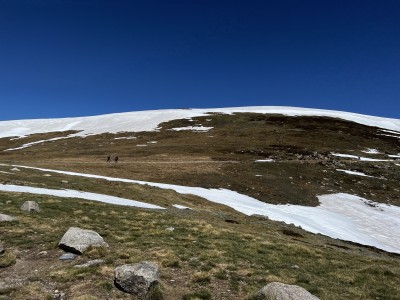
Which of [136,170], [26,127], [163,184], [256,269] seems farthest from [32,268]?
[26,127]

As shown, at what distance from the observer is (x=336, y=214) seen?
152 feet

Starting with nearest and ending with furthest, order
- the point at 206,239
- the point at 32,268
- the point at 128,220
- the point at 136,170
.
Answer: the point at 32,268
the point at 206,239
the point at 128,220
the point at 136,170

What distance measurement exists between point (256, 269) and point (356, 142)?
322 feet

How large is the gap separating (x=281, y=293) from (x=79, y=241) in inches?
420

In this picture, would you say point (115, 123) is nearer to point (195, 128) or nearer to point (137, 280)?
point (195, 128)

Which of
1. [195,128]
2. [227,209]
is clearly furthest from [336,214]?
[195,128]

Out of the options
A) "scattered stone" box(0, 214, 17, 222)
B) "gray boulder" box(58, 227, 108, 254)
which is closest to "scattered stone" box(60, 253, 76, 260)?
"gray boulder" box(58, 227, 108, 254)

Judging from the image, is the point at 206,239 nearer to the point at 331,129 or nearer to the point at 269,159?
the point at 269,159

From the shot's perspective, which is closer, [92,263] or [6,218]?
[92,263]

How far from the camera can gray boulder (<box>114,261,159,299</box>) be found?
13469 mm

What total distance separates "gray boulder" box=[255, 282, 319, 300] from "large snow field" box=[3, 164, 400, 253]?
2495 cm

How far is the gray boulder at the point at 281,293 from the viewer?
12250 mm

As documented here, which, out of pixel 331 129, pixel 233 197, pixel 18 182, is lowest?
pixel 233 197

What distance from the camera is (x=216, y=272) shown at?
1656cm
